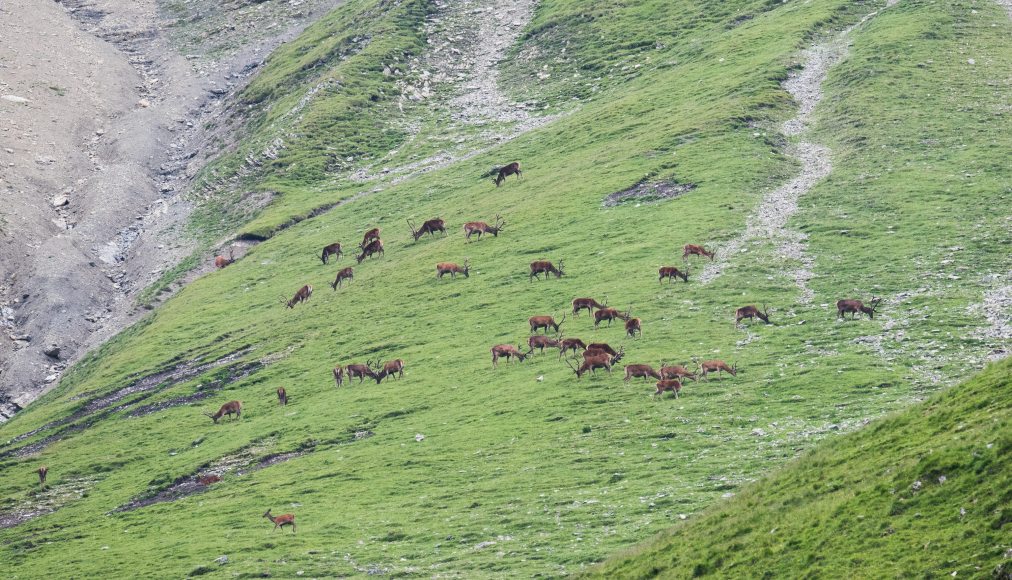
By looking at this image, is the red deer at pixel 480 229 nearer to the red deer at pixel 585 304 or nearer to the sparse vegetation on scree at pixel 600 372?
the sparse vegetation on scree at pixel 600 372

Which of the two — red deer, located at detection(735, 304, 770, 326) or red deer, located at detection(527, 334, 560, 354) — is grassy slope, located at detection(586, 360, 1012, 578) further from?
red deer, located at detection(527, 334, 560, 354)

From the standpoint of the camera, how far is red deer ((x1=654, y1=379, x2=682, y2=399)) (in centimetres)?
3844

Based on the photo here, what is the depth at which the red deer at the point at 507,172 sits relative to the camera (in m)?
81.8

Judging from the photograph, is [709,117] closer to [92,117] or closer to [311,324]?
[311,324]

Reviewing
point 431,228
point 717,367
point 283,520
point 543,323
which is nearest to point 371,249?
point 431,228

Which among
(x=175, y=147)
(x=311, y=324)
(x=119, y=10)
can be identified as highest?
(x=119, y=10)

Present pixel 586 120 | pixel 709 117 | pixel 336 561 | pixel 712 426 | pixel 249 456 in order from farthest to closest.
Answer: pixel 586 120 < pixel 709 117 < pixel 249 456 < pixel 712 426 < pixel 336 561

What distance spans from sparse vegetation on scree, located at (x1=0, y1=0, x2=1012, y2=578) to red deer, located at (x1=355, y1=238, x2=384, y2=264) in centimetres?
111

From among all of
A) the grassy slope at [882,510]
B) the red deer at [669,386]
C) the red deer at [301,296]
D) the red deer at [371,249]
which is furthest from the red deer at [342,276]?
the grassy slope at [882,510]

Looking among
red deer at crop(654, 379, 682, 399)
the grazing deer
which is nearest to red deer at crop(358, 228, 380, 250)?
the grazing deer

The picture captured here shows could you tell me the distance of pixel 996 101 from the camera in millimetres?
68250

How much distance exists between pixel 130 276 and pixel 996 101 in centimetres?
7397

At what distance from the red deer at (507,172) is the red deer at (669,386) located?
45107 millimetres

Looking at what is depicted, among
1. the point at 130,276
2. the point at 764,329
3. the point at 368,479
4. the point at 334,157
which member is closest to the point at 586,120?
the point at 334,157
